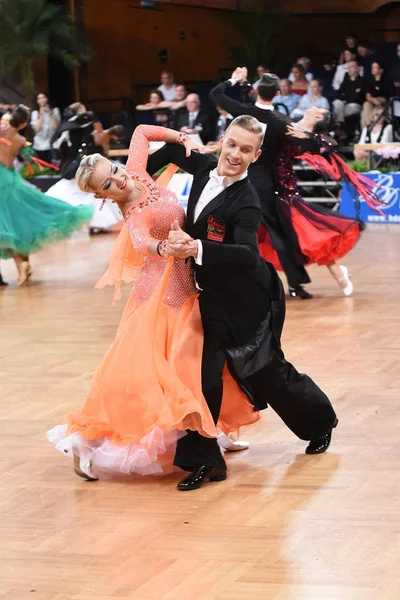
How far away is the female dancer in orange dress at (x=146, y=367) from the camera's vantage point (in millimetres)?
A: 3785

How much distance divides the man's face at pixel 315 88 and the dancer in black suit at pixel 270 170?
20.4ft

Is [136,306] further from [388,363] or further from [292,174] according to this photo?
[292,174]

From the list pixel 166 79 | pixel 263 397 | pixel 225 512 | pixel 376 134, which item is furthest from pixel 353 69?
pixel 225 512

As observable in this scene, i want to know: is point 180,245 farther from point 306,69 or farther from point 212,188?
point 306,69

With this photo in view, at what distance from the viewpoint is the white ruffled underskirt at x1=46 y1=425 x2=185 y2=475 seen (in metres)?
3.87

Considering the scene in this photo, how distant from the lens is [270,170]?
752 centimetres

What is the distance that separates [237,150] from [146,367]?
0.82 metres

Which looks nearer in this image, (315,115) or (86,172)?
(86,172)

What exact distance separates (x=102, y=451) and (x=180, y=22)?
15.1 meters

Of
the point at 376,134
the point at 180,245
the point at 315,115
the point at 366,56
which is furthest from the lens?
the point at 366,56

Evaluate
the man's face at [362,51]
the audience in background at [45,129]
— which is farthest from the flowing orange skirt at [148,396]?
the audience in background at [45,129]

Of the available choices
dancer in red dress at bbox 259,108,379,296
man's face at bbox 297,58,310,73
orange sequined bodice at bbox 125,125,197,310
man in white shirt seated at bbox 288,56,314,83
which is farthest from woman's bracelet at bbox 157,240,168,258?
man's face at bbox 297,58,310,73

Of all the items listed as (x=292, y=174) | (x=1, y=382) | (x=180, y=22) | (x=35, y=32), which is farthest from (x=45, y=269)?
(x=180, y=22)

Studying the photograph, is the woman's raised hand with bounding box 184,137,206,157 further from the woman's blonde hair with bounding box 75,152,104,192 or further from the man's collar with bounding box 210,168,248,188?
the woman's blonde hair with bounding box 75,152,104,192
